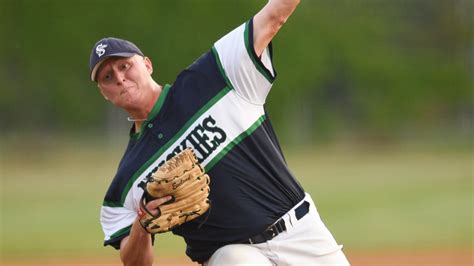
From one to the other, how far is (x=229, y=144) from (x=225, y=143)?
0.02 m

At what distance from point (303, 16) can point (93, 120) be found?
9.02 m

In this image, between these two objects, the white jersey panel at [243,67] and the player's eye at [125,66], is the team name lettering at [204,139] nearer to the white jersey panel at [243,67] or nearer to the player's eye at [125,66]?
the white jersey panel at [243,67]

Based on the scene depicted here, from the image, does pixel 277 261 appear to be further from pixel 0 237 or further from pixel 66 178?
pixel 66 178

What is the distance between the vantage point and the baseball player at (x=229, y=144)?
3566mm

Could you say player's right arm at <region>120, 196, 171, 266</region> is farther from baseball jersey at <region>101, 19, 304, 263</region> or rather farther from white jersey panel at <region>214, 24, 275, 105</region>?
white jersey panel at <region>214, 24, 275, 105</region>

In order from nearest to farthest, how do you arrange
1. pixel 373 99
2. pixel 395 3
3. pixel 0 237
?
pixel 0 237, pixel 373 99, pixel 395 3

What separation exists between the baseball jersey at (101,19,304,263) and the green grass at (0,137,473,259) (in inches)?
311

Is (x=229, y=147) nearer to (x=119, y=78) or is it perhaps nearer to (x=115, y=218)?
(x=119, y=78)

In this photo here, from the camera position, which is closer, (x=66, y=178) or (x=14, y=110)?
(x=66, y=178)

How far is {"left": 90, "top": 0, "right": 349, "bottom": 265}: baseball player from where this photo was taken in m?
3.57

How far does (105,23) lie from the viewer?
1096 inches

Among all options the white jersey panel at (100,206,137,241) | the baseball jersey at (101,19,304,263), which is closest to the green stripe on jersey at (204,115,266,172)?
the baseball jersey at (101,19,304,263)

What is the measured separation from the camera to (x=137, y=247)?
3.75 metres

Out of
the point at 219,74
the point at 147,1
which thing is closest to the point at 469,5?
the point at 147,1
